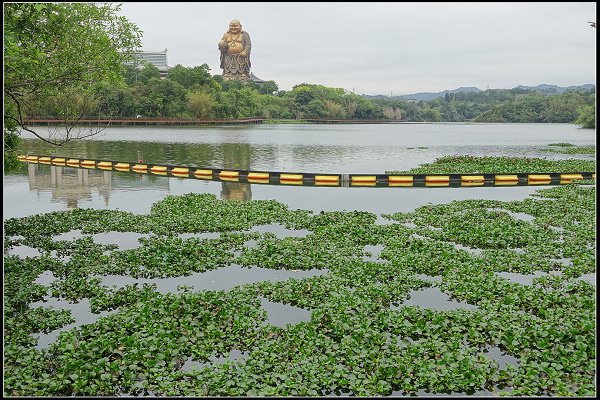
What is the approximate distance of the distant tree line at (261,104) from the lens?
92312 mm

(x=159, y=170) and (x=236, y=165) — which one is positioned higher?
(x=236, y=165)

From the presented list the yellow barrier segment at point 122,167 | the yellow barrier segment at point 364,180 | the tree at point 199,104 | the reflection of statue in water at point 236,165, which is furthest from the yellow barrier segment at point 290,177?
the tree at point 199,104

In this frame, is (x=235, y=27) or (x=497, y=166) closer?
(x=497, y=166)

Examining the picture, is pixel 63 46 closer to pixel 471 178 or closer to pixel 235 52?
pixel 471 178

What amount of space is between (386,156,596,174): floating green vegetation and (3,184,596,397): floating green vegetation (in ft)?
45.6

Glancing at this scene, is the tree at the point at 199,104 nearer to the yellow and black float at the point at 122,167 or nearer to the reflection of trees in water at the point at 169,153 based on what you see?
the reflection of trees in water at the point at 169,153

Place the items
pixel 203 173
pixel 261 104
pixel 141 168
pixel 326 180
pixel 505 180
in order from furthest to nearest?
pixel 261 104 → pixel 141 168 → pixel 203 173 → pixel 505 180 → pixel 326 180

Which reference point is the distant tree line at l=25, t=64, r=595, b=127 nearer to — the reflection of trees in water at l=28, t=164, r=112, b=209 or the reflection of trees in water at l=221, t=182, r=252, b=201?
the reflection of trees in water at l=28, t=164, r=112, b=209

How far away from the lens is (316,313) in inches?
420

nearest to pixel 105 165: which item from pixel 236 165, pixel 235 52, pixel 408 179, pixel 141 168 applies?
pixel 141 168

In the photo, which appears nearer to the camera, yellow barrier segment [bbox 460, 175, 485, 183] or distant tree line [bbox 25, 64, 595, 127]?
yellow barrier segment [bbox 460, 175, 485, 183]

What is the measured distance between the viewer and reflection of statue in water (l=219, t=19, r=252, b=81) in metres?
148

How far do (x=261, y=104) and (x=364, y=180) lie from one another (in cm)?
10358

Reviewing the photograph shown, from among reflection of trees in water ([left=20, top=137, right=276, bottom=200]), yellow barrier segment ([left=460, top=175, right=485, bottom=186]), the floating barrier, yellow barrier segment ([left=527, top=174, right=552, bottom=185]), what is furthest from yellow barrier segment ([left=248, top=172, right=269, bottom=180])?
yellow barrier segment ([left=527, top=174, right=552, bottom=185])
